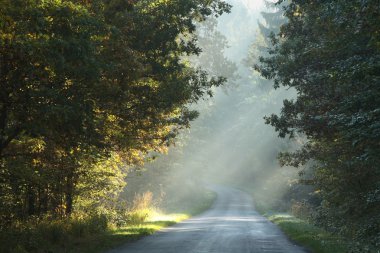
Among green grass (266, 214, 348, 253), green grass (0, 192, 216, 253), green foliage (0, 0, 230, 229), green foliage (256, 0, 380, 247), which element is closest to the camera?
green foliage (0, 0, 230, 229)

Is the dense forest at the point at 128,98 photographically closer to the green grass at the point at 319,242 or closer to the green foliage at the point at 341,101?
the green foliage at the point at 341,101

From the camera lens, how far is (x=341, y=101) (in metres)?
15.6

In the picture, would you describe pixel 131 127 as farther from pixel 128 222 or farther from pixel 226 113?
pixel 226 113

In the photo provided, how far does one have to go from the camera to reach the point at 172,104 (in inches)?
656

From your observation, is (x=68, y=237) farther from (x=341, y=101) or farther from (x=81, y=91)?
(x=341, y=101)

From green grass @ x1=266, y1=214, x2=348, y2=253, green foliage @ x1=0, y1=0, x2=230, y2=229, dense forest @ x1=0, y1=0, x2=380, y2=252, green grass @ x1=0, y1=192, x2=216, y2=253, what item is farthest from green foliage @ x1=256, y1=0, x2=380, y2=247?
green grass @ x1=0, y1=192, x2=216, y2=253

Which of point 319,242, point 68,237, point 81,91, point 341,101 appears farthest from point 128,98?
point 319,242

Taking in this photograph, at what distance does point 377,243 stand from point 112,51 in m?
9.41

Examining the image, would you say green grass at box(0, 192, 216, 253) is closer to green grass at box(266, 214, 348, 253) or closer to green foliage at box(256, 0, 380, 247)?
green grass at box(266, 214, 348, 253)

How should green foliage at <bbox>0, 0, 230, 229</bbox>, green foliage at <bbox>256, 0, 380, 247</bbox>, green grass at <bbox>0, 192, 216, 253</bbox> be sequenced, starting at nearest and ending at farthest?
green foliage at <bbox>0, 0, 230, 229</bbox>, green foliage at <bbox>256, 0, 380, 247</bbox>, green grass at <bbox>0, 192, 216, 253</bbox>

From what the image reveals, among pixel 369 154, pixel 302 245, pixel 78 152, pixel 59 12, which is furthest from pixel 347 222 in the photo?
pixel 59 12

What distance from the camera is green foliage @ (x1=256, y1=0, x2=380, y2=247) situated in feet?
37.3

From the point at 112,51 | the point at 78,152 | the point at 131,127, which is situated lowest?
the point at 78,152

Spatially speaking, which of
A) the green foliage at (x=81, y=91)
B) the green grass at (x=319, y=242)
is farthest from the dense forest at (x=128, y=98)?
the green grass at (x=319, y=242)
